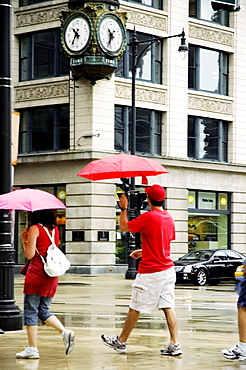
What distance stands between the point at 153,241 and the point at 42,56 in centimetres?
3110

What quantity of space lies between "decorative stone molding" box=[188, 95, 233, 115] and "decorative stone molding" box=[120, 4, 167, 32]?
3826 mm

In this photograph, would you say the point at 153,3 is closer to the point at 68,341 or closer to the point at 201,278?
the point at 201,278

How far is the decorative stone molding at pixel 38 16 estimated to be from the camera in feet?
130

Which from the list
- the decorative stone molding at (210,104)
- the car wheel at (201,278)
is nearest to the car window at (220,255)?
the car wheel at (201,278)

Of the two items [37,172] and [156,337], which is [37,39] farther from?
[156,337]

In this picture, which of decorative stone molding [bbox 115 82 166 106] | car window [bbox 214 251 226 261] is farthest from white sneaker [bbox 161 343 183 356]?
decorative stone molding [bbox 115 82 166 106]

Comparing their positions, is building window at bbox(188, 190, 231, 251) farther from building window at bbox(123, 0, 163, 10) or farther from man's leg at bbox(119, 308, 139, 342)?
man's leg at bbox(119, 308, 139, 342)

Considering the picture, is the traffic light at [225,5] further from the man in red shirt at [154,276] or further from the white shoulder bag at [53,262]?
the white shoulder bag at [53,262]

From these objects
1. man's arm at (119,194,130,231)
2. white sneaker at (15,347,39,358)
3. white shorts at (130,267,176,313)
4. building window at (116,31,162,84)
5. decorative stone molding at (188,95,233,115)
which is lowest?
white sneaker at (15,347,39,358)

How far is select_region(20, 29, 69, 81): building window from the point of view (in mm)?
39906

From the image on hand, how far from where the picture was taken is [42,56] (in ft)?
133

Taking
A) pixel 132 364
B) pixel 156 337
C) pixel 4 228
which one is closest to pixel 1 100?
pixel 4 228

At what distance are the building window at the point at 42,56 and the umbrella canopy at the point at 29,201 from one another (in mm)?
29031

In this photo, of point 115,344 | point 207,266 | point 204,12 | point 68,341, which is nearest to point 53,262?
point 68,341
